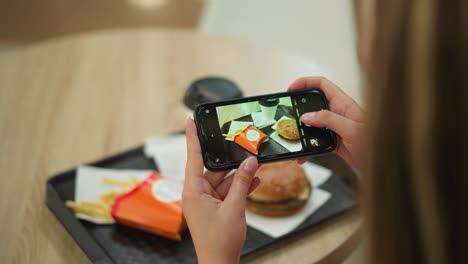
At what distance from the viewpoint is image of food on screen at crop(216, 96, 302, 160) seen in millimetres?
691

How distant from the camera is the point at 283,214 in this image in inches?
29.9

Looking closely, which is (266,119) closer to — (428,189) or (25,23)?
(428,189)

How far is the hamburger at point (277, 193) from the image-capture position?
75 centimetres

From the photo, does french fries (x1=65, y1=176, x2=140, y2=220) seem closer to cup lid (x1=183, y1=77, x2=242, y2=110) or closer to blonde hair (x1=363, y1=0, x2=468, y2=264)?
cup lid (x1=183, y1=77, x2=242, y2=110)

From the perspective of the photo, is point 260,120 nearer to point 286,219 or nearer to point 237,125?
point 237,125

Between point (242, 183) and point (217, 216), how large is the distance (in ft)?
0.18

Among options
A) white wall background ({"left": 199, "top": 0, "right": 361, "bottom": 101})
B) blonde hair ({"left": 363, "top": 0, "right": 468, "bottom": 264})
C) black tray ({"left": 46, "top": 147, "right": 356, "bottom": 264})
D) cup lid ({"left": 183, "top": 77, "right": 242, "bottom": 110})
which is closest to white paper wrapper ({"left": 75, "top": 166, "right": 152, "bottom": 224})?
black tray ({"left": 46, "top": 147, "right": 356, "bottom": 264})

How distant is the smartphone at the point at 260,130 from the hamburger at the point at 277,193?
0.07 m

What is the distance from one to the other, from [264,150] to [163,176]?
23 cm

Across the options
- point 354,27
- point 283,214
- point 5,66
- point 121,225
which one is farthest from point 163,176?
point 354,27

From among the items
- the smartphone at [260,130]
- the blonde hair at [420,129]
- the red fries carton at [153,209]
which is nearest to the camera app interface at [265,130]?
the smartphone at [260,130]

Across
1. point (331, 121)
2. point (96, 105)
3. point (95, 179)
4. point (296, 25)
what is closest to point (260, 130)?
point (331, 121)

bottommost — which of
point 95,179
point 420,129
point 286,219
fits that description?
point 286,219

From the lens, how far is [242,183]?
612mm
